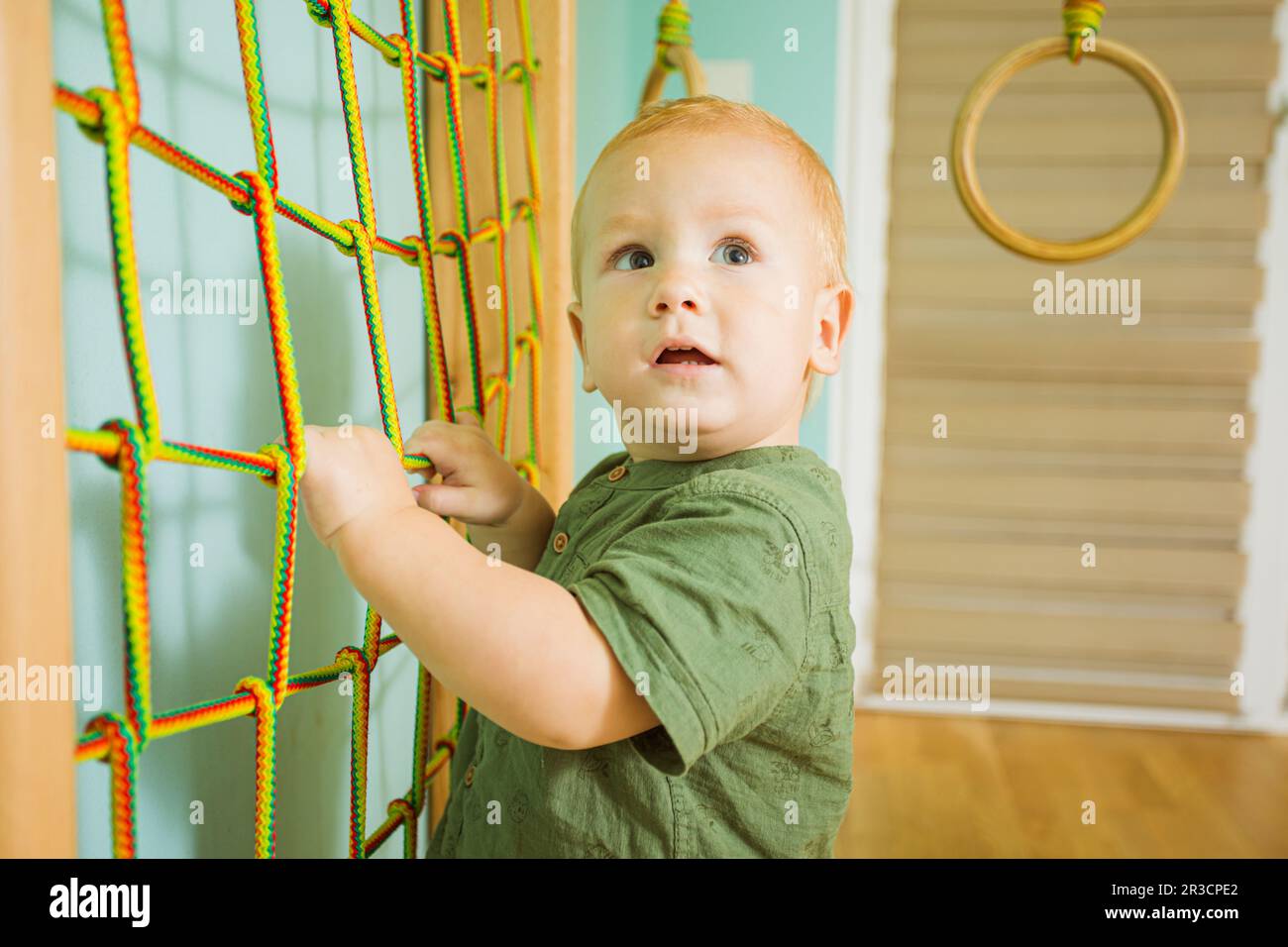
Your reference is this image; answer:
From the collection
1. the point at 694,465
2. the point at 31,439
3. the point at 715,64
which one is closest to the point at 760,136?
the point at 694,465

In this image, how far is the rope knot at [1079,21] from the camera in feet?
2.57

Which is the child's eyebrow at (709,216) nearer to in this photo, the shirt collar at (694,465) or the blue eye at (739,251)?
the blue eye at (739,251)

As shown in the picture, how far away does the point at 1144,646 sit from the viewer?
1.96 metres

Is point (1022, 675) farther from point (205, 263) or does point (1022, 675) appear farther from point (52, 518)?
point (52, 518)

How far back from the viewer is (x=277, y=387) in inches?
20.1

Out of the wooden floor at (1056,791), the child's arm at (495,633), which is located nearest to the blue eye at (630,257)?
the child's arm at (495,633)

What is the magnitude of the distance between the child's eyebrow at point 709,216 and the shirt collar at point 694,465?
0.13 metres

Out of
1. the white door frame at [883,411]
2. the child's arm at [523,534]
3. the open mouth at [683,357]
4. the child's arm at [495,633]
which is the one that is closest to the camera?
the child's arm at [495,633]

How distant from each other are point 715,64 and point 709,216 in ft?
3.85

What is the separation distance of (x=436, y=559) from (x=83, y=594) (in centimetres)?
15

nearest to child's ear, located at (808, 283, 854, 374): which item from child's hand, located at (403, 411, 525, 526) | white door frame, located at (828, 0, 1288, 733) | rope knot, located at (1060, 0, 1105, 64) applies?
child's hand, located at (403, 411, 525, 526)

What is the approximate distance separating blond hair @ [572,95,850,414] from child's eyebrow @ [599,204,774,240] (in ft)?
0.17

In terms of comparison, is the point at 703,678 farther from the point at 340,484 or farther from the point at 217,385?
the point at 217,385

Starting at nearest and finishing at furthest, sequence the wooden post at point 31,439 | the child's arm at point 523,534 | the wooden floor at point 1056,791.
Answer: the wooden post at point 31,439, the child's arm at point 523,534, the wooden floor at point 1056,791
